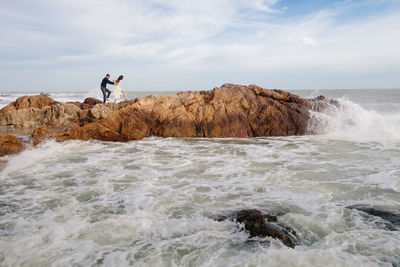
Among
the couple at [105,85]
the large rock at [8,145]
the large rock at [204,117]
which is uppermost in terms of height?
the couple at [105,85]

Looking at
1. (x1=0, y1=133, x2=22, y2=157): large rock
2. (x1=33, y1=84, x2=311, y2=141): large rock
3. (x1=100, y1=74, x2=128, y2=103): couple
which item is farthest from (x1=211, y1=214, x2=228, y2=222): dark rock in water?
(x1=100, y1=74, x2=128, y2=103): couple

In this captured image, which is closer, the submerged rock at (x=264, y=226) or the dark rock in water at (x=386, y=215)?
the submerged rock at (x=264, y=226)

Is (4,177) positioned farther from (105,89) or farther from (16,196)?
(105,89)

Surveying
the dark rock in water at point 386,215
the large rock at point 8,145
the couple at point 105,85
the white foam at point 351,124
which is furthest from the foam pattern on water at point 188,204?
the couple at point 105,85

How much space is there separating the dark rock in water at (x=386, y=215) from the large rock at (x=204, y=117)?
18.9 feet

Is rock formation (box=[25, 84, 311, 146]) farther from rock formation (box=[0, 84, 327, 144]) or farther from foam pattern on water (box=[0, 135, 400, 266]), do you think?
foam pattern on water (box=[0, 135, 400, 266])

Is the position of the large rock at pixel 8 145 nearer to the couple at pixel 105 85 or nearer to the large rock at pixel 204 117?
the large rock at pixel 204 117

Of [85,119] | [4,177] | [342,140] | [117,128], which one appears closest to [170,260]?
[4,177]

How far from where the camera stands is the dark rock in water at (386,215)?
118 inches

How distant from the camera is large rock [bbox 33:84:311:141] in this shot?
28.6ft

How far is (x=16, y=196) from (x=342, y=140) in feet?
27.1

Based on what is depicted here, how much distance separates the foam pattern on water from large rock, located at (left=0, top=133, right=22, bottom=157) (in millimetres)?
318

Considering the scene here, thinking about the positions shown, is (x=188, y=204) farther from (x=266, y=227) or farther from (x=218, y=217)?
(x=266, y=227)

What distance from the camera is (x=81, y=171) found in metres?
5.21
